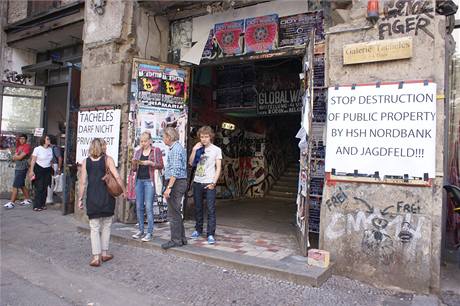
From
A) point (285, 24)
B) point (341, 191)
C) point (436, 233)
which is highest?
point (285, 24)

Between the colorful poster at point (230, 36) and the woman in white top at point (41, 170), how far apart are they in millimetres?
4866

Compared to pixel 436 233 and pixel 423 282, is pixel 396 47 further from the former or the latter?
pixel 423 282

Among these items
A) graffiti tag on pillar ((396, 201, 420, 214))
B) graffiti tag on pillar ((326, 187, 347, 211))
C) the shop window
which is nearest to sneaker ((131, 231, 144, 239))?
graffiti tag on pillar ((326, 187, 347, 211))

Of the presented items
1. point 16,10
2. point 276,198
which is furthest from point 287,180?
point 16,10

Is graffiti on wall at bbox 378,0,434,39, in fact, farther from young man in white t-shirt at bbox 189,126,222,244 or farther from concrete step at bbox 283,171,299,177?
concrete step at bbox 283,171,299,177

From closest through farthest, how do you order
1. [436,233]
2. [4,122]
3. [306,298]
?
[306,298] → [436,233] → [4,122]

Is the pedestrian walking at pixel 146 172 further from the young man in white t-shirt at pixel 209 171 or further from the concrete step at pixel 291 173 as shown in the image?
the concrete step at pixel 291 173

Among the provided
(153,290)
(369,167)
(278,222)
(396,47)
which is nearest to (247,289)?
(153,290)

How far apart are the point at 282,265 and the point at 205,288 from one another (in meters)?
1.01

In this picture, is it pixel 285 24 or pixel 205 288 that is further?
pixel 285 24

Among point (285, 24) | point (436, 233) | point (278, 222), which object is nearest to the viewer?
point (436, 233)

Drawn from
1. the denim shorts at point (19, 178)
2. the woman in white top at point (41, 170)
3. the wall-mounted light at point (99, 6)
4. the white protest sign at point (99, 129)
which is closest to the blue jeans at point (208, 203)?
the white protest sign at point (99, 129)

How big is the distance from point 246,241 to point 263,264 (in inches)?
53.6

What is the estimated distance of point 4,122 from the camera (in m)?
11.8
